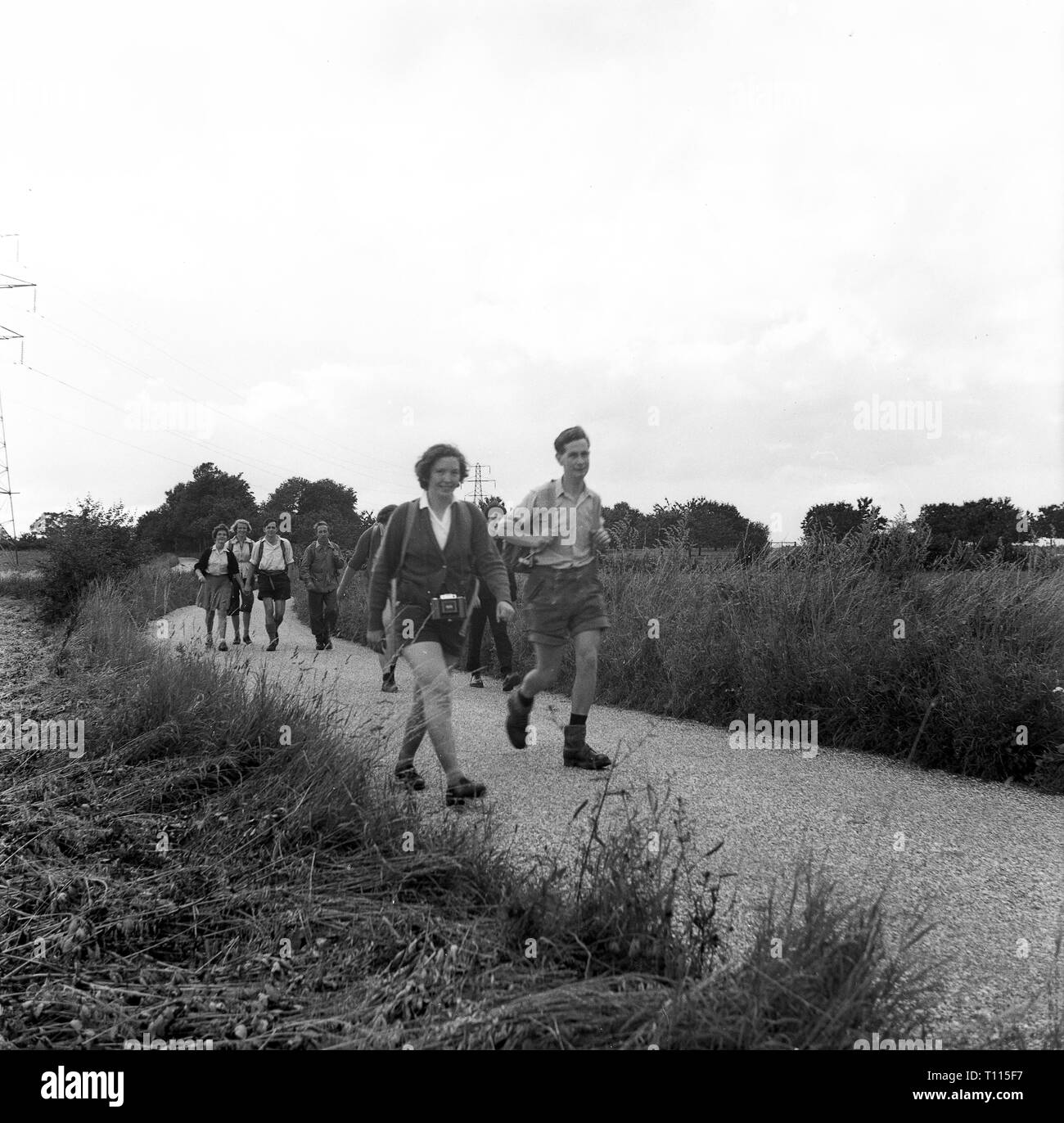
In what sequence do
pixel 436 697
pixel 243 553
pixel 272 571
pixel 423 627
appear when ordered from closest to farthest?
pixel 436 697, pixel 423 627, pixel 272 571, pixel 243 553

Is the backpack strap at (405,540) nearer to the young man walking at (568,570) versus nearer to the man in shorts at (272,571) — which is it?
the young man walking at (568,570)

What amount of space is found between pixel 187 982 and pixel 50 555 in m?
15.4

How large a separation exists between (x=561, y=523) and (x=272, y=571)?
349 inches

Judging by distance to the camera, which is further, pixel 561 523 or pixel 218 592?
pixel 218 592

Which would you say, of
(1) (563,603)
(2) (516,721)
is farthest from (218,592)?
(1) (563,603)

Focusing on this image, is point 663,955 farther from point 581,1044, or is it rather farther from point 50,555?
point 50,555

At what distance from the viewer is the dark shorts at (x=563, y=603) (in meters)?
5.75

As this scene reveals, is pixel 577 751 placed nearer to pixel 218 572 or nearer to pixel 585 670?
pixel 585 670

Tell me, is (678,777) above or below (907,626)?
below

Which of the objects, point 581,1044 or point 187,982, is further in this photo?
point 187,982

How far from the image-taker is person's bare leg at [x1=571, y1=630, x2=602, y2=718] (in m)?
5.73

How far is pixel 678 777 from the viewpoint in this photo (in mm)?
5555

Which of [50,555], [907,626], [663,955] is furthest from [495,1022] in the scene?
[50,555]

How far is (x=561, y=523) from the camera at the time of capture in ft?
18.8
